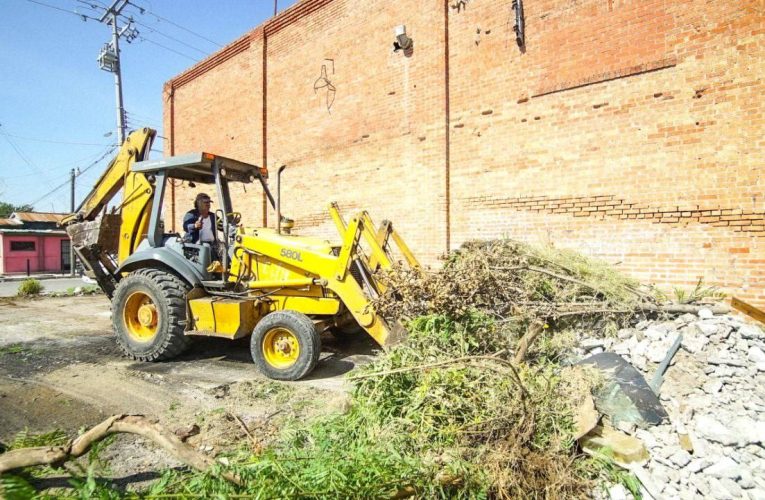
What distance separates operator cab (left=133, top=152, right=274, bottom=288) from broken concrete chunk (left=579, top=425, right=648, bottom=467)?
429 cm

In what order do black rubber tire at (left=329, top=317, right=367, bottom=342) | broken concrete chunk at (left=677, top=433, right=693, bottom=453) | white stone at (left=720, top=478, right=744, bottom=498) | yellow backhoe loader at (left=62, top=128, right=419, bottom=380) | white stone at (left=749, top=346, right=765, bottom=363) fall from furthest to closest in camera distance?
1. black rubber tire at (left=329, top=317, right=367, bottom=342)
2. yellow backhoe loader at (left=62, top=128, right=419, bottom=380)
3. white stone at (left=749, top=346, right=765, bottom=363)
4. broken concrete chunk at (left=677, top=433, right=693, bottom=453)
5. white stone at (left=720, top=478, right=744, bottom=498)

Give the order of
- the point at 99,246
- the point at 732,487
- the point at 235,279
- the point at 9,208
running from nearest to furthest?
1. the point at 732,487
2. the point at 235,279
3. the point at 99,246
4. the point at 9,208

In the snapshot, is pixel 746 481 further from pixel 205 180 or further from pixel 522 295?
pixel 205 180

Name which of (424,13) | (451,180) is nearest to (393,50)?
(424,13)

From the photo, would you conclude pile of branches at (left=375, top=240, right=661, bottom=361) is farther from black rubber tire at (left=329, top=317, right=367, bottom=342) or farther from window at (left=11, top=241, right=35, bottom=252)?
window at (left=11, top=241, right=35, bottom=252)

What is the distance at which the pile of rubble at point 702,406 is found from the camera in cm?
267

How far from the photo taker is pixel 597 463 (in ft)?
9.39

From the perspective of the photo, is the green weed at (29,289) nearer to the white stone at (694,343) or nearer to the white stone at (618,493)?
the white stone at (618,493)

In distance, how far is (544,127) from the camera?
6695 mm

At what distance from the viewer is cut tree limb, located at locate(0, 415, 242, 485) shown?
89.5 inches

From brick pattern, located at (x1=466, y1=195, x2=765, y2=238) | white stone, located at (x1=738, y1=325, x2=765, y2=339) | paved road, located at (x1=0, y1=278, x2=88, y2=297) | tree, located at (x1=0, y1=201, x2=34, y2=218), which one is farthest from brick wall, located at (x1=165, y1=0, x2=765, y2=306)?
tree, located at (x1=0, y1=201, x2=34, y2=218)

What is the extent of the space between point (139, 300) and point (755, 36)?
8.41 metres

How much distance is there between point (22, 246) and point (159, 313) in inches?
1141

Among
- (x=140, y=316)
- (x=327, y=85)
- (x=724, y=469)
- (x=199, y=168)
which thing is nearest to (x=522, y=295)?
(x=724, y=469)
